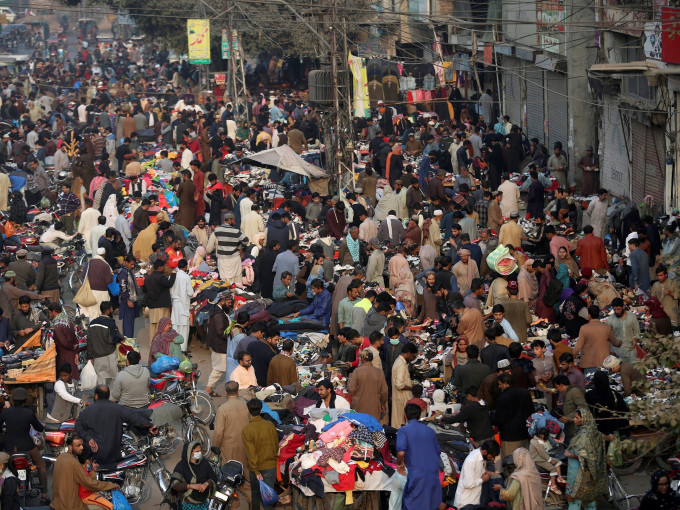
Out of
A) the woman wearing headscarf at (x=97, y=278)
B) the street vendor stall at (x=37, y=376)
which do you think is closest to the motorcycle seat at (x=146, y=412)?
the street vendor stall at (x=37, y=376)

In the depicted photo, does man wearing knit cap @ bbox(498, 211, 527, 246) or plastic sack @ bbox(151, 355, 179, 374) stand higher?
man wearing knit cap @ bbox(498, 211, 527, 246)

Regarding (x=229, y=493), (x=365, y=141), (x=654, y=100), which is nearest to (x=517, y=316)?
(x=229, y=493)

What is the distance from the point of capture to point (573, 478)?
36.6 feet

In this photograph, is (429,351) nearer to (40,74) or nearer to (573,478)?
(573,478)

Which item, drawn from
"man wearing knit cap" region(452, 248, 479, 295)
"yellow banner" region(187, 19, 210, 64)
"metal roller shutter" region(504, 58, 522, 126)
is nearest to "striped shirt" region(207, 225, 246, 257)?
"man wearing knit cap" region(452, 248, 479, 295)

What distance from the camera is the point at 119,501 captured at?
1159 cm

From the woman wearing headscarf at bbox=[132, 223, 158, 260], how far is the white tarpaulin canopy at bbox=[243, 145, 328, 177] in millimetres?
4997

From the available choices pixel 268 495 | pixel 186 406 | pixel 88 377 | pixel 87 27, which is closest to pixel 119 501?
pixel 268 495

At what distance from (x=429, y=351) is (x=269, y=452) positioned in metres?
4.35

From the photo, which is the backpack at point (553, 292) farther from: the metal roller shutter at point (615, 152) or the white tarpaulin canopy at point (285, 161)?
the white tarpaulin canopy at point (285, 161)

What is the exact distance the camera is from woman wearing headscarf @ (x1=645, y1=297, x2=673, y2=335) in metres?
14.3

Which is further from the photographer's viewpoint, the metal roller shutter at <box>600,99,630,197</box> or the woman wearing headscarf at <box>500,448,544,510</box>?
the metal roller shutter at <box>600,99,630,197</box>

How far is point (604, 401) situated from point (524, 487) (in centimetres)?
184

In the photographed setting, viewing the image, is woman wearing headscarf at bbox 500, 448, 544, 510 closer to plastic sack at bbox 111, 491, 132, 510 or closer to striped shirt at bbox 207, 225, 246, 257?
plastic sack at bbox 111, 491, 132, 510
